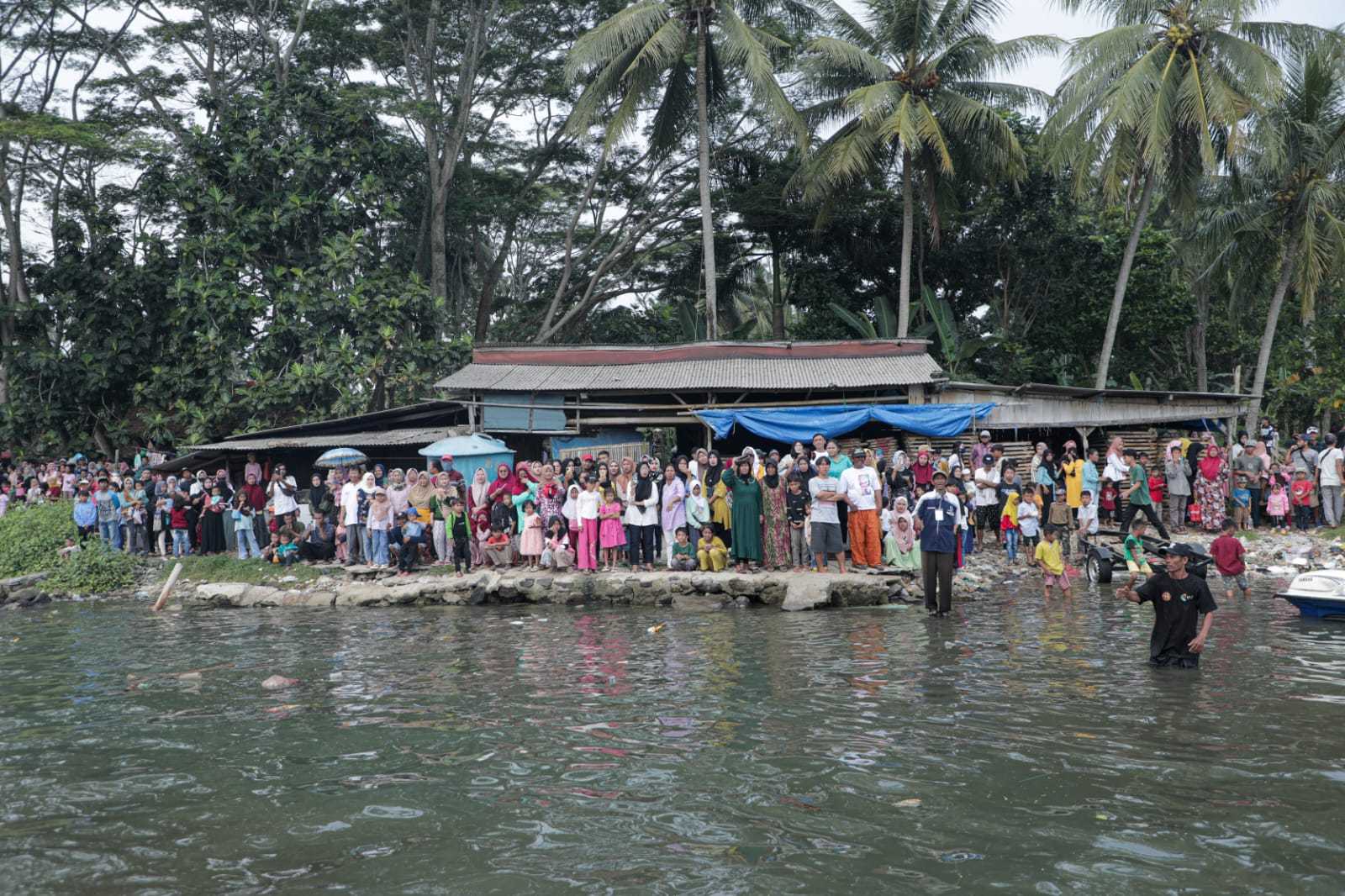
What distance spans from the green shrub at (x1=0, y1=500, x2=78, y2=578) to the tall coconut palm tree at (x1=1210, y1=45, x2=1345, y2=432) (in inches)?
946

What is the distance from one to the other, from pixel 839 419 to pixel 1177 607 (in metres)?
9.68

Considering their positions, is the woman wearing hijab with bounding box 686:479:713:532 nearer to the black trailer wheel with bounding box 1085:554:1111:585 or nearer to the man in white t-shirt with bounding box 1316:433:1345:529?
the black trailer wheel with bounding box 1085:554:1111:585

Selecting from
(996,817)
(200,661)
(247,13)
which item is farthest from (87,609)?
(247,13)

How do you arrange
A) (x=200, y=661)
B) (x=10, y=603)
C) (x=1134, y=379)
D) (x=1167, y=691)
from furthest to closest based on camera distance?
(x=1134, y=379), (x=10, y=603), (x=200, y=661), (x=1167, y=691)

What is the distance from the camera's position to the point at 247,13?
30.5 meters

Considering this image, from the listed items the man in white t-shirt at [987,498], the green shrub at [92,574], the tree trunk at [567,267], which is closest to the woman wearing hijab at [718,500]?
the man in white t-shirt at [987,498]

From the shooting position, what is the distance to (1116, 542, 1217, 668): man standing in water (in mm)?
8977

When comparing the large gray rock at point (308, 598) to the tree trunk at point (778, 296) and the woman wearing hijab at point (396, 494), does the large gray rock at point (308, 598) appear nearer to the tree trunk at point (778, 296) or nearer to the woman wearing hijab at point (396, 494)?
the woman wearing hijab at point (396, 494)

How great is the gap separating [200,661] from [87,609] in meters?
7.19

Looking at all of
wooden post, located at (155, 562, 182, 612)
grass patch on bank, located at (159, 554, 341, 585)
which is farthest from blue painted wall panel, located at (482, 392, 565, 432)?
wooden post, located at (155, 562, 182, 612)

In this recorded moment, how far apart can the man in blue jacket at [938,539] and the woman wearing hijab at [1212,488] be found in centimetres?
702

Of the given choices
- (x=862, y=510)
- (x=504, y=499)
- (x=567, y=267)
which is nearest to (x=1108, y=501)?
(x=862, y=510)

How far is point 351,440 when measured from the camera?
22219 millimetres

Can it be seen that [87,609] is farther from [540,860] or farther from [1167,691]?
[1167,691]
